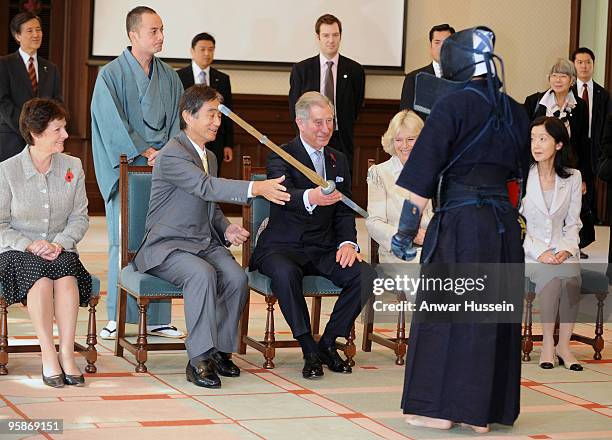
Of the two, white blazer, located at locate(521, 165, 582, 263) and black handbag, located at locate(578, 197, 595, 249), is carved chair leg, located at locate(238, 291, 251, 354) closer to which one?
white blazer, located at locate(521, 165, 582, 263)

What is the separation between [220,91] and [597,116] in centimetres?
282

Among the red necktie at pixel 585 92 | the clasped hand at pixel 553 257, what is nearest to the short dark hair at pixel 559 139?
the clasped hand at pixel 553 257

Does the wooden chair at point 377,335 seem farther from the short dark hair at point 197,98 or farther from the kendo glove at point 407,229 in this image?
the kendo glove at point 407,229

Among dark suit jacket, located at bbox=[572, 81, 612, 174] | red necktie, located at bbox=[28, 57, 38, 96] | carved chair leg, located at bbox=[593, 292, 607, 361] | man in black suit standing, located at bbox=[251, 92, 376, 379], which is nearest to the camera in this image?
man in black suit standing, located at bbox=[251, 92, 376, 379]

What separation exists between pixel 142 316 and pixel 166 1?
650 cm

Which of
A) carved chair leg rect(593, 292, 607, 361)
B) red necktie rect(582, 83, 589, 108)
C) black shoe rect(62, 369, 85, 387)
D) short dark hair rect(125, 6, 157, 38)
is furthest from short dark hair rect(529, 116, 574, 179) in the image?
red necktie rect(582, 83, 589, 108)

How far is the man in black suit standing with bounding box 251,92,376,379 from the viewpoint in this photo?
5215 mm

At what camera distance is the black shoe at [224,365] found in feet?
16.8

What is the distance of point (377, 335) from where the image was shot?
5902 mm

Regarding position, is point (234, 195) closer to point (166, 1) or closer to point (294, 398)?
point (294, 398)

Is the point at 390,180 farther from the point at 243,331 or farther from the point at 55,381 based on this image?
the point at 55,381

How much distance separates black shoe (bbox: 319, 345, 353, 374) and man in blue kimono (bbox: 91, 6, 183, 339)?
92cm

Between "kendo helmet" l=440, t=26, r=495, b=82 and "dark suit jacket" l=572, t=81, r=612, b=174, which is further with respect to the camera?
"dark suit jacket" l=572, t=81, r=612, b=174

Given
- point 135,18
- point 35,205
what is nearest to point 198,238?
point 35,205
